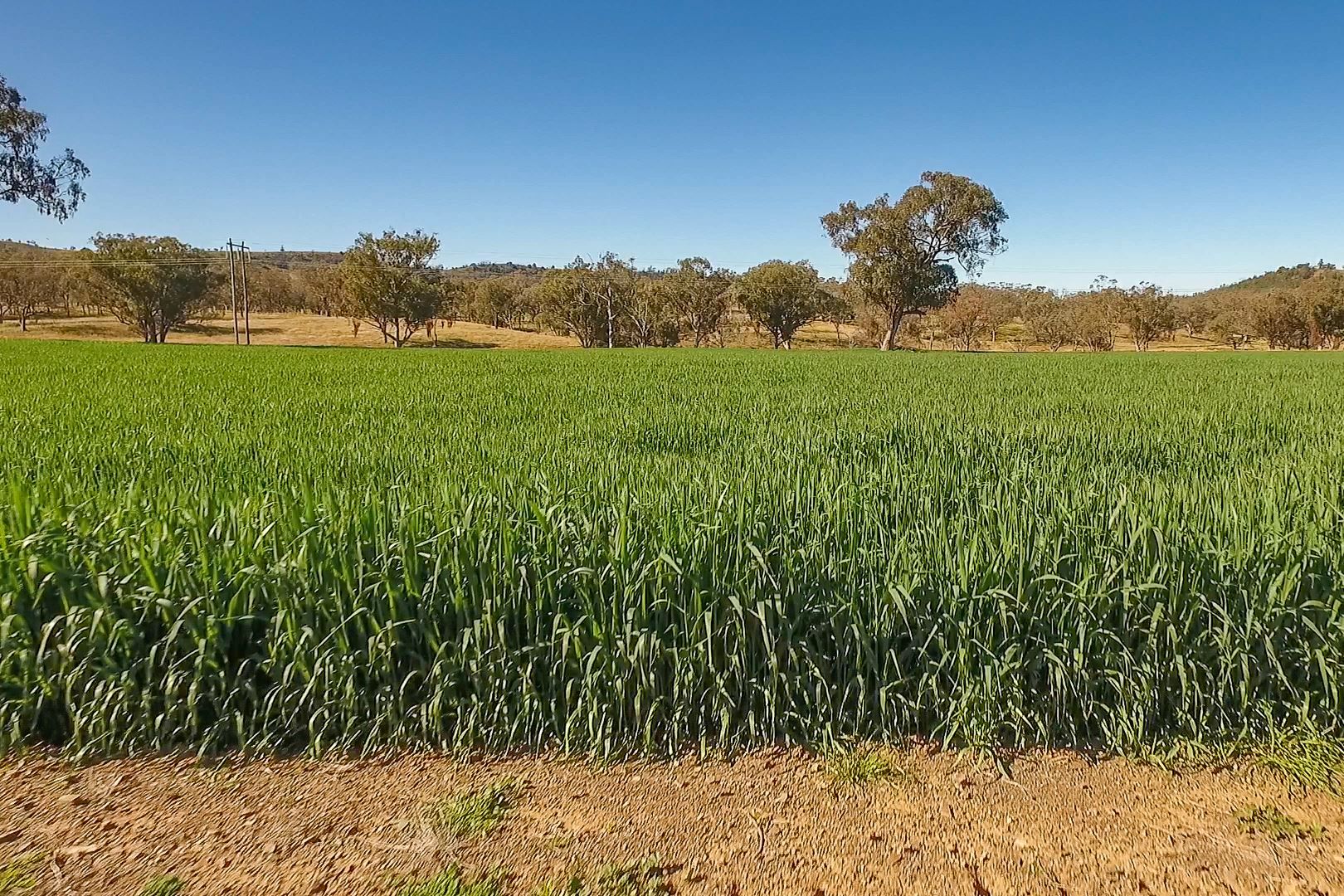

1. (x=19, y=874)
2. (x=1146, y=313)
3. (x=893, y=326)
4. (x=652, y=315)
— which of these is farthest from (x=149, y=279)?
(x=1146, y=313)

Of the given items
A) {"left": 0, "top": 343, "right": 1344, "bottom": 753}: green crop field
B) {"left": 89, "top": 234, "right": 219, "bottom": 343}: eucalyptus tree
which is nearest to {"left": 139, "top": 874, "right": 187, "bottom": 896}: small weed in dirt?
{"left": 0, "top": 343, "right": 1344, "bottom": 753}: green crop field

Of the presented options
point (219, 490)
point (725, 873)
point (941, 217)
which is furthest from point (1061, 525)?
point (941, 217)

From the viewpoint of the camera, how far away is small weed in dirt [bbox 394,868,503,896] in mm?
2000

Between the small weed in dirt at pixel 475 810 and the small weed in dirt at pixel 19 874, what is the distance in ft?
3.85

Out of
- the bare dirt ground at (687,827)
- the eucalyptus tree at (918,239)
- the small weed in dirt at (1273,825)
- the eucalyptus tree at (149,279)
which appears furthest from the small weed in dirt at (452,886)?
the eucalyptus tree at (149,279)

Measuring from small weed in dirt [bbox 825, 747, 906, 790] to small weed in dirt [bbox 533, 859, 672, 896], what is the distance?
0.78 meters

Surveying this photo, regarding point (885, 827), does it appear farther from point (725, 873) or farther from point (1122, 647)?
point (1122, 647)

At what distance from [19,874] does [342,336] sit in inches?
2899

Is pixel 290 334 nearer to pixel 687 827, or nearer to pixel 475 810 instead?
pixel 475 810

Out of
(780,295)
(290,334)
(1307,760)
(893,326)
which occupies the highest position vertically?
(780,295)

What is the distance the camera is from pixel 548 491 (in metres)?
3.60

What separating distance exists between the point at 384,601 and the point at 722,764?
1.56 meters

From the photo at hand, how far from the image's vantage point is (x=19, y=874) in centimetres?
206

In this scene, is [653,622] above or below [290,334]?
below
